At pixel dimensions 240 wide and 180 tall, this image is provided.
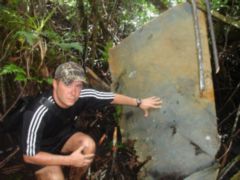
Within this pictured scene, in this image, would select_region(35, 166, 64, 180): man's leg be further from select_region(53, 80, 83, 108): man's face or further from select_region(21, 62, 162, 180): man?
select_region(53, 80, 83, 108): man's face

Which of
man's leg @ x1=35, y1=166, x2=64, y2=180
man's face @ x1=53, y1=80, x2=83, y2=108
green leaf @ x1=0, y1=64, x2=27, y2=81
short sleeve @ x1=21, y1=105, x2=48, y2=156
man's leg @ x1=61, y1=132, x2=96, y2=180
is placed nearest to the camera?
short sleeve @ x1=21, y1=105, x2=48, y2=156

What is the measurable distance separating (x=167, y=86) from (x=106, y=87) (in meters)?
1.17

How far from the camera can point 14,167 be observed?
416cm

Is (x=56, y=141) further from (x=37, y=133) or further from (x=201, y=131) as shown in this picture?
(x=201, y=131)

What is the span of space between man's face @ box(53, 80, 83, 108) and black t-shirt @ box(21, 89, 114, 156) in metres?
0.06

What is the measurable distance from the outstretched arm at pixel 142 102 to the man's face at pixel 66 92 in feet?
2.21

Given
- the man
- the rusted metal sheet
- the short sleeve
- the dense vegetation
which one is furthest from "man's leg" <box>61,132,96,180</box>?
the dense vegetation

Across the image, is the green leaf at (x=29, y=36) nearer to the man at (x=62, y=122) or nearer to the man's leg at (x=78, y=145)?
the man at (x=62, y=122)

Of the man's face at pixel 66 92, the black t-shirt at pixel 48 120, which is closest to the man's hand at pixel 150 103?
the black t-shirt at pixel 48 120

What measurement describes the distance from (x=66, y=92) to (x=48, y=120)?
34 cm

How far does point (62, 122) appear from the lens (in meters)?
3.50

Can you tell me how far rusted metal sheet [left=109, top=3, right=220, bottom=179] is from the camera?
11.9 feet

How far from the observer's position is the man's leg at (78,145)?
363 centimetres

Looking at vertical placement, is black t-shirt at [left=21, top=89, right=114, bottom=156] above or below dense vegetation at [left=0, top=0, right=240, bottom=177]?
below
